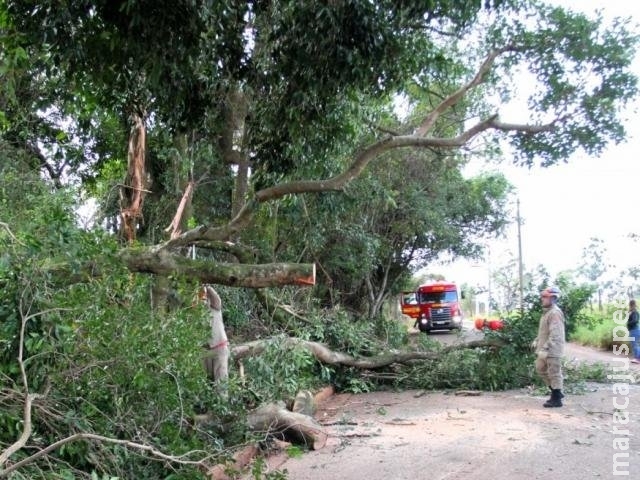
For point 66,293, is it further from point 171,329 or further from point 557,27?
point 557,27

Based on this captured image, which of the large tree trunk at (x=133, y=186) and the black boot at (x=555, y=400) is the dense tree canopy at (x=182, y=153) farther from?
the black boot at (x=555, y=400)

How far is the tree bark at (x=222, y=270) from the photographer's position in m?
5.18

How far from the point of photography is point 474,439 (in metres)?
6.52

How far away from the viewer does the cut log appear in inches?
250

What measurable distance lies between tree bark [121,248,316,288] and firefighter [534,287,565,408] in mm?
4452

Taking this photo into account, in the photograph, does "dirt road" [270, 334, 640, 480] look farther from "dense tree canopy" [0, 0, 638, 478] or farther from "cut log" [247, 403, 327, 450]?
"dense tree canopy" [0, 0, 638, 478]

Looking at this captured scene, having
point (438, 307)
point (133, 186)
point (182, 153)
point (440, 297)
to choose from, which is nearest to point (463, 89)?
point (182, 153)

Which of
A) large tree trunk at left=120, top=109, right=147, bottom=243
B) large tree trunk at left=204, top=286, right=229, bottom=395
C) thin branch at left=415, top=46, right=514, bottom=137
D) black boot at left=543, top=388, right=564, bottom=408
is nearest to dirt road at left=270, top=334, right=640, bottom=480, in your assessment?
black boot at left=543, top=388, right=564, bottom=408

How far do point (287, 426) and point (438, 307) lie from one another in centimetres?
2366

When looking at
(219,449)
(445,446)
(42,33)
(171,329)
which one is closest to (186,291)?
(171,329)

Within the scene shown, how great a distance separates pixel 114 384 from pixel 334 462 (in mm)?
2546

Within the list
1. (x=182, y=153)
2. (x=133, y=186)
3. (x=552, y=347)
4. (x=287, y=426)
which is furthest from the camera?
(x=182, y=153)

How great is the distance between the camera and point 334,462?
19.4 ft

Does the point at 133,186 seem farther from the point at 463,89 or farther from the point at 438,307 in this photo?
the point at 438,307
